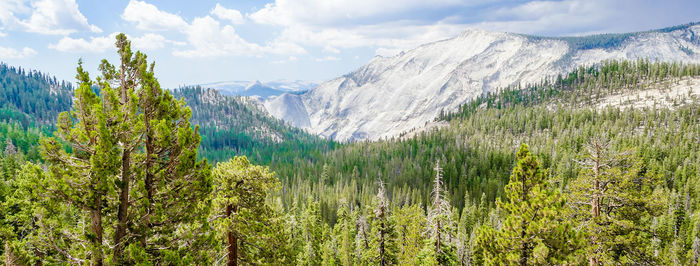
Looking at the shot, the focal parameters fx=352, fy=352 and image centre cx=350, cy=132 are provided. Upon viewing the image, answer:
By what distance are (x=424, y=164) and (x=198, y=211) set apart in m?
147

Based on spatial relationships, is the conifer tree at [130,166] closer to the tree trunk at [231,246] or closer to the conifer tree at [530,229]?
the tree trunk at [231,246]

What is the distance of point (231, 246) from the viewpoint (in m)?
A: 16.7

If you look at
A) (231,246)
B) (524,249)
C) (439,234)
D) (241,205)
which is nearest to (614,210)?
(524,249)

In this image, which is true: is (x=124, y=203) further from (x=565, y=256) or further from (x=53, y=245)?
(x=565, y=256)

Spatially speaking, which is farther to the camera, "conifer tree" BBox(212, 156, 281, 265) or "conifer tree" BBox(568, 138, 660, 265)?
"conifer tree" BBox(568, 138, 660, 265)

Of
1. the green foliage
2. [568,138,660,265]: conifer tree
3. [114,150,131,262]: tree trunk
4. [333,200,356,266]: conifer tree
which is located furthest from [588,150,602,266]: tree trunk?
[333,200,356,266]: conifer tree

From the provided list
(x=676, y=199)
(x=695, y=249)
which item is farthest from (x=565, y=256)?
(x=676, y=199)

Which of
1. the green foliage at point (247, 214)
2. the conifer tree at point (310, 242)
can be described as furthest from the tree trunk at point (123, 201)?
the conifer tree at point (310, 242)

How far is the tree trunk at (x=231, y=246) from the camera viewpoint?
54.4 feet

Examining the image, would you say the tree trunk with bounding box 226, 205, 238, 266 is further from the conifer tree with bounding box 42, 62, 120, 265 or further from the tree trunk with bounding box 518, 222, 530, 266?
the tree trunk with bounding box 518, 222, 530, 266

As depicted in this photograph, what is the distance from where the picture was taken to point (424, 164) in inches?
6063

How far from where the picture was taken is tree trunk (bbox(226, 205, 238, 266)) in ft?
54.4

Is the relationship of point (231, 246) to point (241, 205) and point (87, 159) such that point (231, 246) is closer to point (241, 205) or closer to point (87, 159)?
point (241, 205)

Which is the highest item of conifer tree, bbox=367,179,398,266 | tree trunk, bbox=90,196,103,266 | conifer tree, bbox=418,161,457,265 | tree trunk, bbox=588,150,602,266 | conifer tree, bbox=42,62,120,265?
conifer tree, bbox=42,62,120,265
